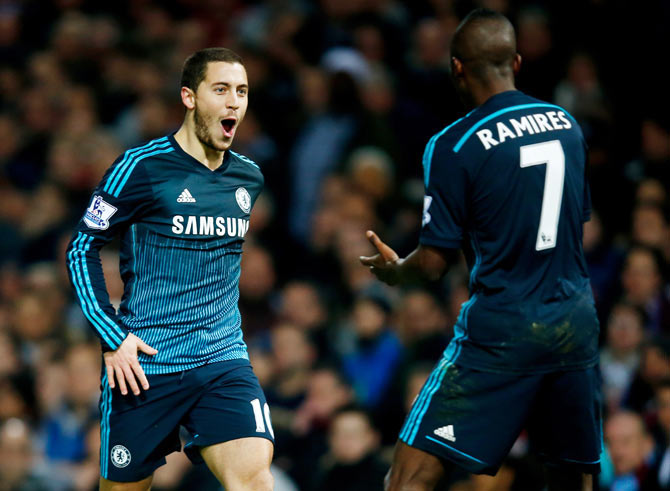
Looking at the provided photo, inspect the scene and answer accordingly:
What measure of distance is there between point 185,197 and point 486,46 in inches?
57.3

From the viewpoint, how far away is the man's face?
481 cm

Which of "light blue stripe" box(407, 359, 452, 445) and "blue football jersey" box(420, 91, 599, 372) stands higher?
"blue football jersey" box(420, 91, 599, 372)

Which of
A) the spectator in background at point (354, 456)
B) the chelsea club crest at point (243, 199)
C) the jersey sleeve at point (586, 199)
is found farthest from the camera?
the spectator in background at point (354, 456)

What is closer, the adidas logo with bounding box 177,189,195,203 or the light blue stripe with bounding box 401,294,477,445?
the light blue stripe with bounding box 401,294,477,445

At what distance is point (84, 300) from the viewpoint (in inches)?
183

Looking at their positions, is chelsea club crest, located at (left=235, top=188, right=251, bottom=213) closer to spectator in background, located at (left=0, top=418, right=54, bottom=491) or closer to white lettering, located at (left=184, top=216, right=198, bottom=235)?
white lettering, located at (left=184, top=216, right=198, bottom=235)

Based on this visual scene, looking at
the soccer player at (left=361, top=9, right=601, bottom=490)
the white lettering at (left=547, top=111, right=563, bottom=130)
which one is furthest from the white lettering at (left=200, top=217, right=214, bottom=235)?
the white lettering at (left=547, top=111, right=563, bottom=130)

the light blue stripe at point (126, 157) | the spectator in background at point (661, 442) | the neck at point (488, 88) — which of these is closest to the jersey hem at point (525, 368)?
the neck at point (488, 88)

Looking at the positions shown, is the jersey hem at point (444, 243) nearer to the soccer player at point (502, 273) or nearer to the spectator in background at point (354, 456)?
the soccer player at point (502, 273)

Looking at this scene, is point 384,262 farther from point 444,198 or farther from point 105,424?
point 105,424

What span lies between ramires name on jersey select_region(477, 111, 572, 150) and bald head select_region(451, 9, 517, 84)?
8.9 inches

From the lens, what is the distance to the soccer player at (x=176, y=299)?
467 cm

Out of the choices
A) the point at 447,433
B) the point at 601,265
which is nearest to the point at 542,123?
the point at 447,433

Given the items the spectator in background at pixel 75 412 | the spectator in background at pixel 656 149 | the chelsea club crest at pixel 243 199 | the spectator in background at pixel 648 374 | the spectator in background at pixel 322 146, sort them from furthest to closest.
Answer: the spectator in background at pixel 322 146 → the spectator in background at pixel 75 412 → the spectator in background at pixel 656 149 → the spectator in background at pixel 648 374 → the chelsea club crest at pixel 243 199
